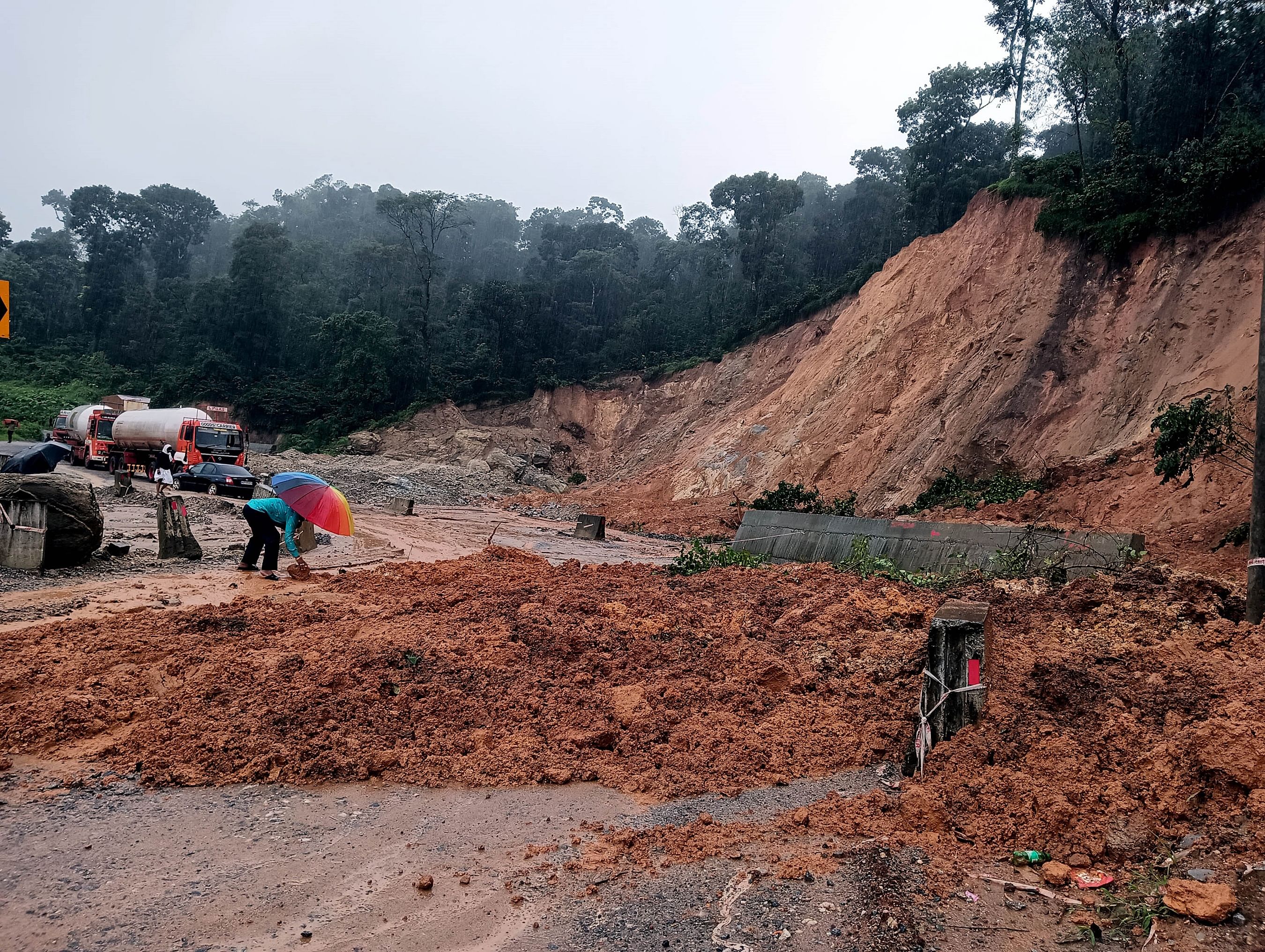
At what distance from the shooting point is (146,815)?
4250mm

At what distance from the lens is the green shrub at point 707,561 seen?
11.2 m

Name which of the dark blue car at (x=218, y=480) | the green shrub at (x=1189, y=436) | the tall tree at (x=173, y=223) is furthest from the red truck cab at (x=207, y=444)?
the tall tree at (x=173, y=223)

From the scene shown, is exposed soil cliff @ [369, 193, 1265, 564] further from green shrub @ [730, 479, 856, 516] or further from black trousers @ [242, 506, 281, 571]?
black trousers @ [242, 506, 281, 571]

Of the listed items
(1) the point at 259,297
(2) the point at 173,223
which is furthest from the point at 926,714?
(2) the point at 173,223

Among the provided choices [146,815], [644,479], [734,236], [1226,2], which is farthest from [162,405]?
[1226,2]

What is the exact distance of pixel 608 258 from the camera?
157 ft

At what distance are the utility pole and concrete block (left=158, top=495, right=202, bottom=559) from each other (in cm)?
1257

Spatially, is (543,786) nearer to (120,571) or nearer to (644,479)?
(120,571)

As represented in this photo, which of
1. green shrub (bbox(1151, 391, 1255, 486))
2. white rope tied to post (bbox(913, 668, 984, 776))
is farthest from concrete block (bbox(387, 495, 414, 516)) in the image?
white rope tied to post (bbox(913, 668, 984, 776))

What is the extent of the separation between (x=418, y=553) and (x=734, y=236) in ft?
131

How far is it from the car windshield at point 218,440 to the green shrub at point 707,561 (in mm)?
17579

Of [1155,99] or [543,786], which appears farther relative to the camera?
[1155,99]

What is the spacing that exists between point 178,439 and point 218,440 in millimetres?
1066

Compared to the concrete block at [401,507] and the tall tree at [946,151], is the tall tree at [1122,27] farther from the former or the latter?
the concrete block at [401,507]
